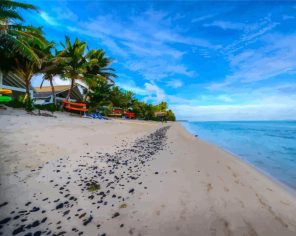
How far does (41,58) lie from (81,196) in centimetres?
1837

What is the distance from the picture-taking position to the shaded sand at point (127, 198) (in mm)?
3031

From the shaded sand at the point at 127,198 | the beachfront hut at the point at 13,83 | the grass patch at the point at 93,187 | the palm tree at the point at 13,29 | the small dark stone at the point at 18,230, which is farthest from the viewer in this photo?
the beachfront hut at the point at 13,83

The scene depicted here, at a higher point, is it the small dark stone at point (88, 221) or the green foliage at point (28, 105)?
the green foliage at point (28, 105)

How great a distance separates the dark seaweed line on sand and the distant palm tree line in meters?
10.3

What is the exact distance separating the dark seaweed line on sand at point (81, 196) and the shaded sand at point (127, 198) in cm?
1

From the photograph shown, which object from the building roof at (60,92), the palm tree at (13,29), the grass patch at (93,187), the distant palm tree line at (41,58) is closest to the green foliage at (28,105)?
the distant palm tree line at (41,58)

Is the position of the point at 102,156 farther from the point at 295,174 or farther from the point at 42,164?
the point at 295,174

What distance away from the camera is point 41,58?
1848 centimetres

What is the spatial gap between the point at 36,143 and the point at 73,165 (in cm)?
222

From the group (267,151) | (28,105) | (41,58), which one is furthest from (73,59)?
(267,151)

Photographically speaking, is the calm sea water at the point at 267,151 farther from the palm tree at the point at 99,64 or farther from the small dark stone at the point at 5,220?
the palm tree at the point at 99,64

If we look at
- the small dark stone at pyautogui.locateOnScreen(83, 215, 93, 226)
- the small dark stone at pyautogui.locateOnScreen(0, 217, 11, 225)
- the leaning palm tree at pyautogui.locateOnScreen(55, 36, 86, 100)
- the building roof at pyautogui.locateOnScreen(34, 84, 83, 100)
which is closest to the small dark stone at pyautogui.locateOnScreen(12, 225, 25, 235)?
the small dark stone at pyautogui.locateOnScreen(0, 217, 11, 225)

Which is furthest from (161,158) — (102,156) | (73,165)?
(73,165)

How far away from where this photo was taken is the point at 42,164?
532 centimetres
